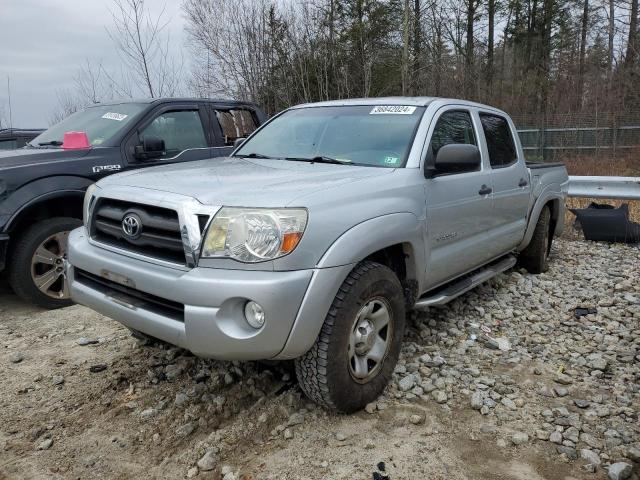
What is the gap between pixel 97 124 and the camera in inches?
204

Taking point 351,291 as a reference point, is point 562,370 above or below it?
below

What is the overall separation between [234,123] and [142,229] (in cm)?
375

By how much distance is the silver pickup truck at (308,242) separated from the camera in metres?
2.26

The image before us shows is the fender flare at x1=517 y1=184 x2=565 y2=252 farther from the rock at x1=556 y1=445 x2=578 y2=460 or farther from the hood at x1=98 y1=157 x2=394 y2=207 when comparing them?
the rock at x1=556 y1=445 x2=578 y2=460

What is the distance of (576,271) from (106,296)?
16.1 feet

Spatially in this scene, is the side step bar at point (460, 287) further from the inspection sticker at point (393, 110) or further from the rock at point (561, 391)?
the inspection sticker at point (393, 110)

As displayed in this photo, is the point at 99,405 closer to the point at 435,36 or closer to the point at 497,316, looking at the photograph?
the point at 497,316

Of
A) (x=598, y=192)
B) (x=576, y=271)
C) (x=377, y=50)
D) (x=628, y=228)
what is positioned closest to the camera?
(x=576, y=271)

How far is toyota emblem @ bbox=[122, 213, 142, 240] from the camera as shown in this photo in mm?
2551

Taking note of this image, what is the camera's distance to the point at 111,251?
2.71 metres

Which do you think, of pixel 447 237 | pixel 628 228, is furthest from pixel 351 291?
pixel 628 228

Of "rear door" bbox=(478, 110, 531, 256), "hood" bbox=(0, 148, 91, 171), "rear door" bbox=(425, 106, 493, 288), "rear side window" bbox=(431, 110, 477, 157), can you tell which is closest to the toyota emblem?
"rear door" bbox=(425, 106, 493, 288)

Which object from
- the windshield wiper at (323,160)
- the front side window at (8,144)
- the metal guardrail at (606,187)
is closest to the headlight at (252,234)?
the windshield wiper at (323,160)

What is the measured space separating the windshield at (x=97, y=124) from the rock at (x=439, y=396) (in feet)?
12.8
